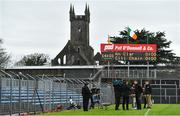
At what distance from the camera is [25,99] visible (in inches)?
1017

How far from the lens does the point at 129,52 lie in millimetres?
64438

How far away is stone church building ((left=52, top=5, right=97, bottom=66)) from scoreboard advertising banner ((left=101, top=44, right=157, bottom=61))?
62.1 meters

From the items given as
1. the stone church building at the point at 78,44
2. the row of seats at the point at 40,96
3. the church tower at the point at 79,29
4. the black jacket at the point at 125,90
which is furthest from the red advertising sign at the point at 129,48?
the church tower at the point at 79,29

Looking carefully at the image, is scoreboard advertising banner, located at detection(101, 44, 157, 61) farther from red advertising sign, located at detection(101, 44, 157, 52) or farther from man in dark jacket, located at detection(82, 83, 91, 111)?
man in dark jacket, located at detection(82, 83, 91, 111)

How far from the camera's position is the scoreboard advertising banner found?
63.8 metres

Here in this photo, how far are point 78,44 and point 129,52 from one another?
253ft

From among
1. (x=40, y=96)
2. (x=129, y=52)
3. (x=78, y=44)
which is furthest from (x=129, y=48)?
(x=78, y=44)

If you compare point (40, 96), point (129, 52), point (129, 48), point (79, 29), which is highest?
point (79, 29)

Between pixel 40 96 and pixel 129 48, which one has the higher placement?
pixel 129 48

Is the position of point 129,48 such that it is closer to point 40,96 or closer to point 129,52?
point 129,52

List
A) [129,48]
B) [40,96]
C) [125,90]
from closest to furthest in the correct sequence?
[40,96] < [125,90] < [129,48]

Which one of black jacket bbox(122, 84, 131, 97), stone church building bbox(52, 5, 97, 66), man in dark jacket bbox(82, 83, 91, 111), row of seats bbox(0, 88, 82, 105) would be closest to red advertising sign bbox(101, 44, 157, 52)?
row of seats bbox(0, 88, 82, 105)

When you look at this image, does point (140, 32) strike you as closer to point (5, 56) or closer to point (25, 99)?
point (5, 56)

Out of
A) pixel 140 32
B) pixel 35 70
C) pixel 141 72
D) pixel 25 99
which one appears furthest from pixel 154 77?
pixel 25 99
